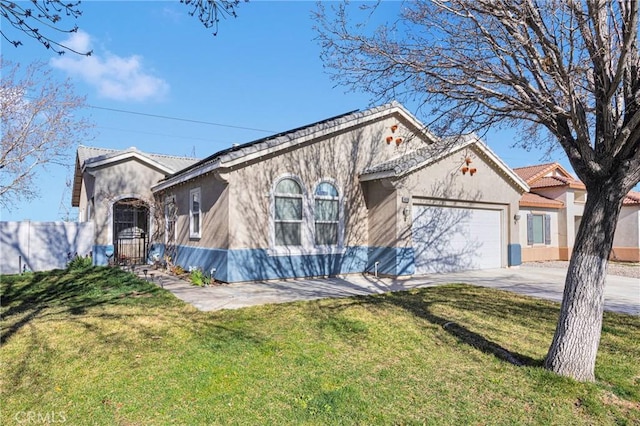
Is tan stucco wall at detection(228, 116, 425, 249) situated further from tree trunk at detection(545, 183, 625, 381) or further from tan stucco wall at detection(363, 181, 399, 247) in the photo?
tree trunk at detection(545, 183, 625, 381)

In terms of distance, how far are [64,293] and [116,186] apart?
7.66 metres

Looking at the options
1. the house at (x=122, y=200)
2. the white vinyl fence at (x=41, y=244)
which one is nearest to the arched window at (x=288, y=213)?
the house at (x=122, y=200)

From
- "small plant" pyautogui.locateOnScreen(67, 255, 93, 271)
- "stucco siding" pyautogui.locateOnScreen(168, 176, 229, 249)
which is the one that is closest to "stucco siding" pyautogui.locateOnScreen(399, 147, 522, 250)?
"stucco siding" pyautogui.locateOnScreen(168, 176, 229, 249)

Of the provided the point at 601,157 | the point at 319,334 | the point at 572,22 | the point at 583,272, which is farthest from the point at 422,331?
the point at 572,22

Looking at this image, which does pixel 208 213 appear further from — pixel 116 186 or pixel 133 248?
pixel 133 248

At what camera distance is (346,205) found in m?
13.0

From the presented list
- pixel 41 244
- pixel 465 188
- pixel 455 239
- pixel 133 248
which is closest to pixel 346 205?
pixel 455 239

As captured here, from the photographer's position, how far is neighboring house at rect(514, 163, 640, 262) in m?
18.9

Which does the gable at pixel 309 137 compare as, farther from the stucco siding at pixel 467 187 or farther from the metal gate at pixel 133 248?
the metal gate at pixel 133 248

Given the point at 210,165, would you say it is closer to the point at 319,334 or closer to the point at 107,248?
the point at 319,334

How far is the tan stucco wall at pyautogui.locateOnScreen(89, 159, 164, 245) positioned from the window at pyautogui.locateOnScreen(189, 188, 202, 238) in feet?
13.4

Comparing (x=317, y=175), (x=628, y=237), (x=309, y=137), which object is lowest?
(x=628, y=237)

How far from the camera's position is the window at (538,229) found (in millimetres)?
18969

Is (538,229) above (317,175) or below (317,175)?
below
